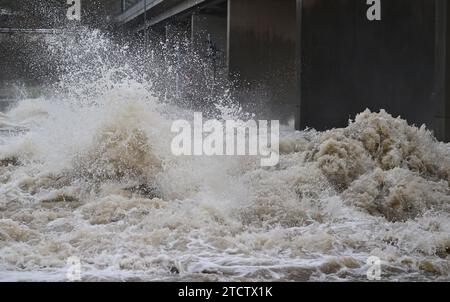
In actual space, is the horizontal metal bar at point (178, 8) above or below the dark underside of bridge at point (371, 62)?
above

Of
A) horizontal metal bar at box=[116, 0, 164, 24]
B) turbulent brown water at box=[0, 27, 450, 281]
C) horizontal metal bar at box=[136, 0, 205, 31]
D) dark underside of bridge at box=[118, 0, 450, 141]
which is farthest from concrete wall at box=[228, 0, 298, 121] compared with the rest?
turbulent brown water at box=[0, 27, 450, 281]

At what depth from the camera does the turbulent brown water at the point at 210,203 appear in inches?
150

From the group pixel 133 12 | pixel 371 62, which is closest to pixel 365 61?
pixel 371 62

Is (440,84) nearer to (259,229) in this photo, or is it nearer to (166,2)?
(259,229)

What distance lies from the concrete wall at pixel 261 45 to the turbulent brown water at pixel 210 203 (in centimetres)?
542

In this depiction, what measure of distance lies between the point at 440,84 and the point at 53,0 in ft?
13.9

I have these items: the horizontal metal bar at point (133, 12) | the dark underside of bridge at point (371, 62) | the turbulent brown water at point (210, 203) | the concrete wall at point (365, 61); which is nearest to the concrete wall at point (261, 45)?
the dark underside of bridge at point (371, 62)

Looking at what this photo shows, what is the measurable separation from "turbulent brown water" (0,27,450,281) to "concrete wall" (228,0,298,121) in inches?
213

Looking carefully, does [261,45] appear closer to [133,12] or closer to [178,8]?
[178,8]

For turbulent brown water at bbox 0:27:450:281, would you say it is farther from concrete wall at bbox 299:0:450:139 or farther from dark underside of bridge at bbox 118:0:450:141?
concrete wall at bbox 299:0:450:139

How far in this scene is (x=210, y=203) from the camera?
16.0 ft

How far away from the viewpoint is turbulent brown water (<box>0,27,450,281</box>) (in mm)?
3811

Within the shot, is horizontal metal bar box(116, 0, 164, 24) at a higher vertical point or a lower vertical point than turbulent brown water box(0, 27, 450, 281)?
higher

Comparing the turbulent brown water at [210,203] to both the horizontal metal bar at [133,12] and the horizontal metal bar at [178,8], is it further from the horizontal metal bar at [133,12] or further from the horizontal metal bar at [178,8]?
the horizontal metal bar at [178,8]
